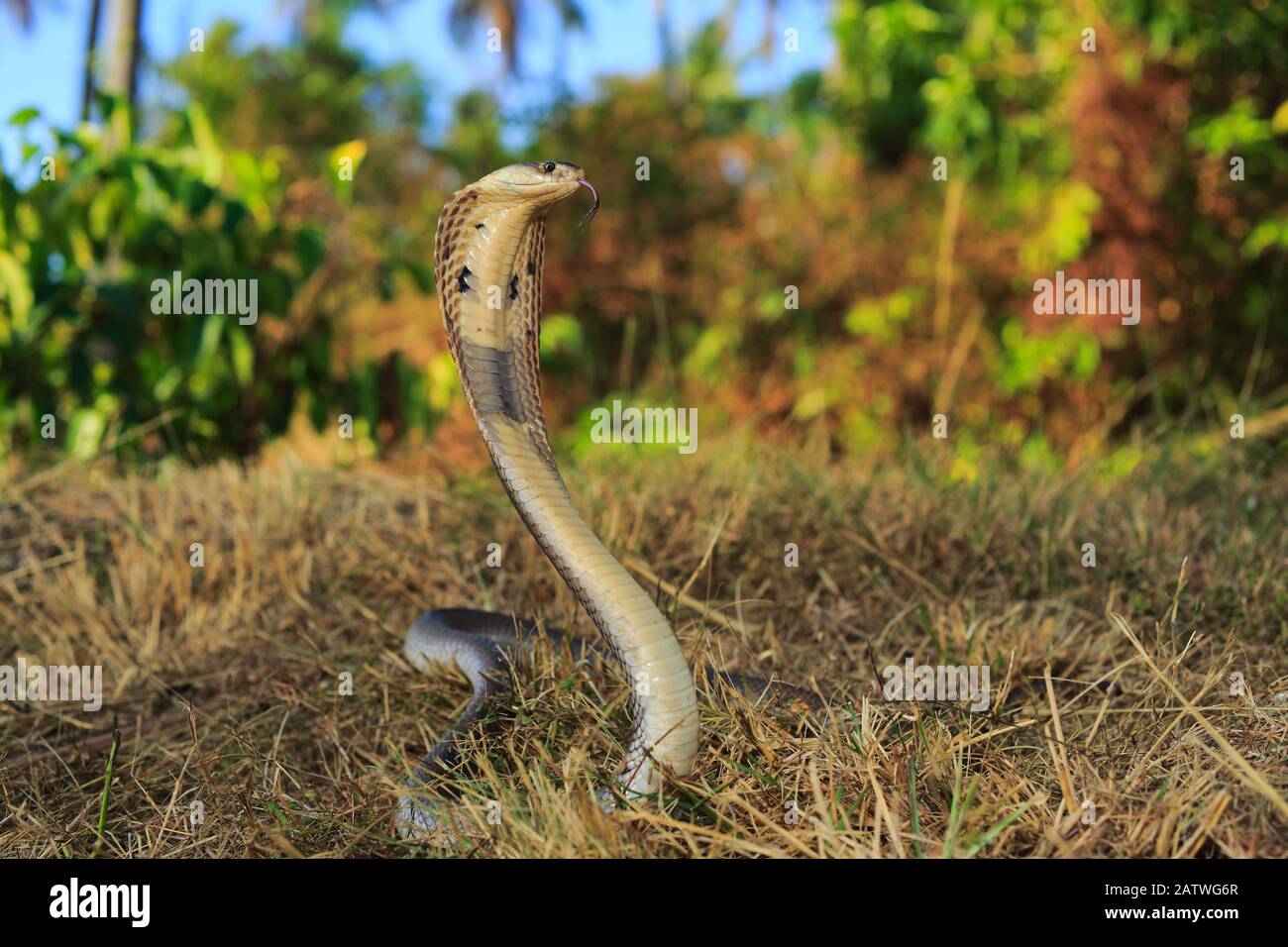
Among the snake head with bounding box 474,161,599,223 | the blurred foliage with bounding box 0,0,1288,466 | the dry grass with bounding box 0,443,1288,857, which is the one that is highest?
the blurred foliage with bounding box 0,0,1288,466

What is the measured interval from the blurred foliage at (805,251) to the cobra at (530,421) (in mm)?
2661

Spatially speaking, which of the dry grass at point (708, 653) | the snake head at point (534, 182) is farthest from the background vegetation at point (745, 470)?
the snake head at point (534, 182)

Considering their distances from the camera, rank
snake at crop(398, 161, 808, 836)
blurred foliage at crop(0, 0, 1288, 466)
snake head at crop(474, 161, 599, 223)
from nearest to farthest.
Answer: snake head at crop(474, 161, 599, 223) → snake at crop(398, 161, 808, 836) → blurred foliage at crop(0, 0, 1288, 466)

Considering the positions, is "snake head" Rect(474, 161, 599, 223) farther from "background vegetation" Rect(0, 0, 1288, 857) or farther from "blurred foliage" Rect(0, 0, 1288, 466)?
"blurred foliage" Rect(0, 0, 1288, 466)

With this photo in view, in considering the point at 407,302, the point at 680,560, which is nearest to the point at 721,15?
the point at 407,302

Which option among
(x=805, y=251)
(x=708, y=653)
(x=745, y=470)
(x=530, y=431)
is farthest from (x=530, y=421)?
(x=805, y=251)

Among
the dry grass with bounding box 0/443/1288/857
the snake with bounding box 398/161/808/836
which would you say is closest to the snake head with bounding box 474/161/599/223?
the snake with bounding box 398/161/808/836

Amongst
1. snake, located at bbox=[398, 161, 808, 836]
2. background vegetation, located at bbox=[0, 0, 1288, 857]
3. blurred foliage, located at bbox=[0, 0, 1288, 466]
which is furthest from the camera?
blurred foliage, located at bbox=[0, 0, 1288, 466]

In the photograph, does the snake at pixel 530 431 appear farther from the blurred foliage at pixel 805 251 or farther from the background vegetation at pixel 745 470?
the blurred foliage at pixel 805 251

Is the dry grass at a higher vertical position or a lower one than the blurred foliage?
lower

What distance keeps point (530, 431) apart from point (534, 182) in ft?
1.71

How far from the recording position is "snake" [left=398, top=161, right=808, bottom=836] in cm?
238

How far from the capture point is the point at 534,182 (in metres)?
2.29

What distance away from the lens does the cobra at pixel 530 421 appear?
2377mm
